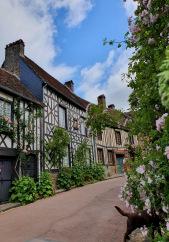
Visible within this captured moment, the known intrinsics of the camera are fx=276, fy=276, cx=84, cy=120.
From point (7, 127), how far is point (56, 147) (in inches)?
133

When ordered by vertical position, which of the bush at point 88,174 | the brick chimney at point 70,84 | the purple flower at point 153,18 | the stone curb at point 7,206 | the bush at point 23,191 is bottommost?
the stone curb at point 7,206

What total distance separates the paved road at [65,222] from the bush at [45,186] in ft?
4.58

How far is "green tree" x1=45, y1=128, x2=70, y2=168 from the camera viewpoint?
13666mm

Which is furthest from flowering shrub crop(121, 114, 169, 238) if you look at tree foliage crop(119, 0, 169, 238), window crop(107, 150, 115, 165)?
window crop(107, 150, 115, 165)

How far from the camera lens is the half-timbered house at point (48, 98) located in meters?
14.4

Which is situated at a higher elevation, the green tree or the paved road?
the green tree

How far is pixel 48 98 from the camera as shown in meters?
14.8

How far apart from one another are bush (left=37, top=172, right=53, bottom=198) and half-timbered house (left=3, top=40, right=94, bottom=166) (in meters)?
2.00

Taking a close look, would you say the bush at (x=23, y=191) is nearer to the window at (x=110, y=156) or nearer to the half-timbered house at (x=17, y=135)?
the half-timbered house at (x=17, y=135)

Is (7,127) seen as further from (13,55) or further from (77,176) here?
(13,55)

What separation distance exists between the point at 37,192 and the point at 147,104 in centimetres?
948

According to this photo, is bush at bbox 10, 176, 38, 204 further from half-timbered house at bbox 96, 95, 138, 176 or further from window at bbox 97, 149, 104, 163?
window at bbox 97, 149, 104, 163

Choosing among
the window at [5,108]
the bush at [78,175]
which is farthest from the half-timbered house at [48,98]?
the window at [5,108]

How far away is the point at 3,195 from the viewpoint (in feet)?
35.4
